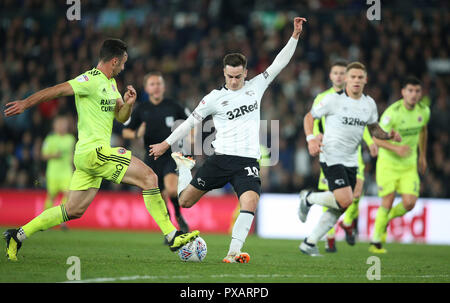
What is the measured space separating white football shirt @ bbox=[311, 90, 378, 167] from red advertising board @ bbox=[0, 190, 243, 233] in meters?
6.60

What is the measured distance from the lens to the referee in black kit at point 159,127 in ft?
37.5

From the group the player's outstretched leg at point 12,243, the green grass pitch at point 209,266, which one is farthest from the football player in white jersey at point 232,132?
the player's outstretched leg at point 12,243

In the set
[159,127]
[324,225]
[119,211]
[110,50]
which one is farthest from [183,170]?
[119,211]

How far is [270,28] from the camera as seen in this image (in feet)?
68.9

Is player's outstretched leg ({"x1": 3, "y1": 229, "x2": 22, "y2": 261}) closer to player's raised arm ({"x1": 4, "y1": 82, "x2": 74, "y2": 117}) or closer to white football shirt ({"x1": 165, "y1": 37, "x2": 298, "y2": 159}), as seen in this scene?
player's raised arm ({"x1": 4, "y1": 82, "x2": 74, "y2": 117})

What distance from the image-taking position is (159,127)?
11523 mm

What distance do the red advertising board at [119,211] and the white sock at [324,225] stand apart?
6.58m

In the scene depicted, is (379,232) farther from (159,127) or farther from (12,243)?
(12,243)

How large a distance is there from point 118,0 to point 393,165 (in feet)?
42.7

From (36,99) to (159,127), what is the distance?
428 cm

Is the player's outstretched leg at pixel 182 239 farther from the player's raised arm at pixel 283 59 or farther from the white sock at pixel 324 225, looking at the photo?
the white sock at pixel 324 225
